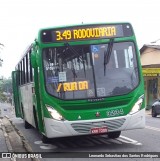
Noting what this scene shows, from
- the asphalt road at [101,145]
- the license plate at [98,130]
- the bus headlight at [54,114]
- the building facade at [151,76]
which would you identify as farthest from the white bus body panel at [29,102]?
the building facade at [151,76]

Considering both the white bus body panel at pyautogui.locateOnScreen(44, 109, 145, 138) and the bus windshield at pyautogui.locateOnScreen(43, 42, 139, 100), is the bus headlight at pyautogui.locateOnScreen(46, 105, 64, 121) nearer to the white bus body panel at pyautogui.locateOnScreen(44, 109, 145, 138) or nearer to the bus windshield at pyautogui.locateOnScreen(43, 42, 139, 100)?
the white bus body panel at pyautogui.locateOnScreen(44, 109, 145, 138)

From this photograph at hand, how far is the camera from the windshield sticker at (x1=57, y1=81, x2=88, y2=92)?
406 inches

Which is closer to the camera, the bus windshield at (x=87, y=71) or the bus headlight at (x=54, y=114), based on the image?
the bus headlight at (x=54, y=114)

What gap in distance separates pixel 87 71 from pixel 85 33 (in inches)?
39.8

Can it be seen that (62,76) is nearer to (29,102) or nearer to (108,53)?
(108,53)

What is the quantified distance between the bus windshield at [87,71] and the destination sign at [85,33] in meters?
0.23

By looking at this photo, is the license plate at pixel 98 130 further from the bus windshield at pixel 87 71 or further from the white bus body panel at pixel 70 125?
the bus windshield at pixel 87 71

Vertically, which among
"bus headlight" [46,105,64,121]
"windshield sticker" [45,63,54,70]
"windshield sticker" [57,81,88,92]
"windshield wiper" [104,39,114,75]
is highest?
"windshield wiper" [104,39,114,75]

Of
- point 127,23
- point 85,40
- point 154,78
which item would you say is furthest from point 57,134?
point 154,78

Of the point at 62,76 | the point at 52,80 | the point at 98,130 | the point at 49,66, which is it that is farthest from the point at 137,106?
the point at 49,66

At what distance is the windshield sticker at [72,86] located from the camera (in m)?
10.3

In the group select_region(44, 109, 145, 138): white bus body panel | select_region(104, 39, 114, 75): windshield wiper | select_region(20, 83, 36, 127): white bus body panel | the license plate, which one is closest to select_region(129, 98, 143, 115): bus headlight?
select_region(44, 109, 145, 138): white bus body panel

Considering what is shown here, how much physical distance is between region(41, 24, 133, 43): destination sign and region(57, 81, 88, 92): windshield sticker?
44.4 inches

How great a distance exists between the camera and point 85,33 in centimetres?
1072
